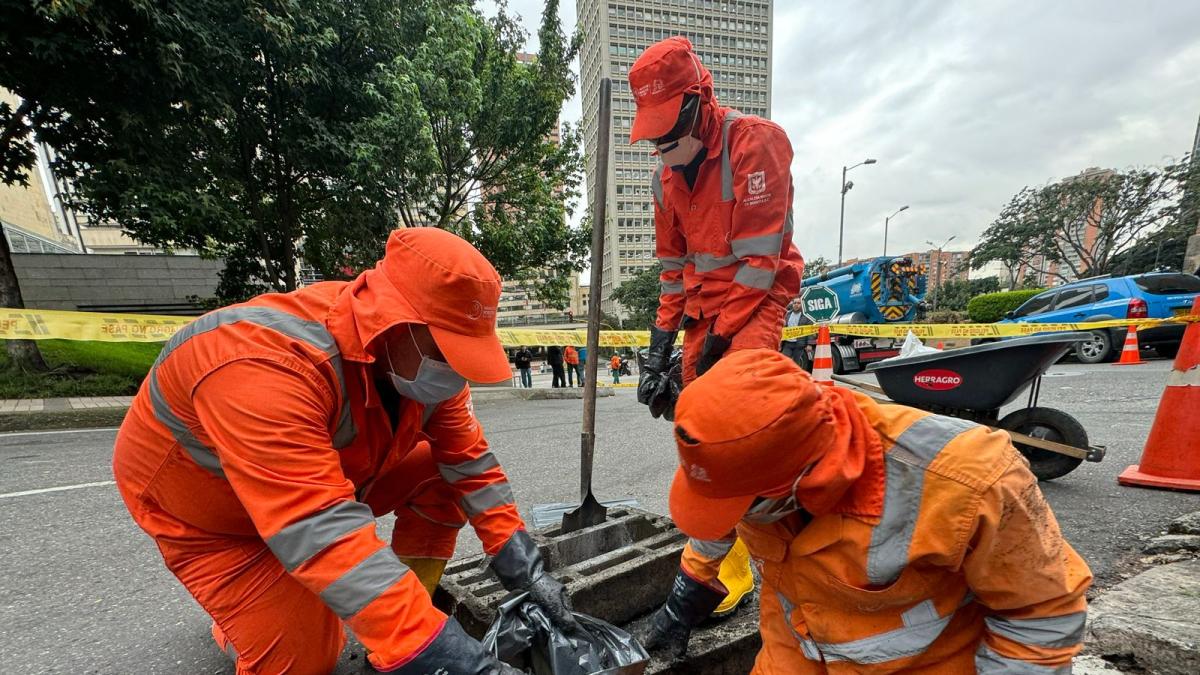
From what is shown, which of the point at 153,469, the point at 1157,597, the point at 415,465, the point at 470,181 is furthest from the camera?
the point at 470,181

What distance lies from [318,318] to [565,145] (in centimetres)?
867

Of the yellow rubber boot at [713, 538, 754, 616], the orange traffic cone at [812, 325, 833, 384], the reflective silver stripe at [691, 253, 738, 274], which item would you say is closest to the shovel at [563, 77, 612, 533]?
the reflective silver stripe at [691, 253, 738, 274]

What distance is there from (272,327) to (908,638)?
162 centimetres

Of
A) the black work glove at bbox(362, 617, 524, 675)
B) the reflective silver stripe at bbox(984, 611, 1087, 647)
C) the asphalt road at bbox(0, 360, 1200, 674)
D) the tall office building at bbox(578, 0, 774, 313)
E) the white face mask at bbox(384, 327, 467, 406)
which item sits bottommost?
the asphalt road at bbox(0, 360, 1200, 674)

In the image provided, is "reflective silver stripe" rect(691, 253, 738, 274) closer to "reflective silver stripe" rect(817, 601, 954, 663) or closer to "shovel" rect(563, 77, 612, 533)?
"shovel" rect(563, 77, 612, 533)

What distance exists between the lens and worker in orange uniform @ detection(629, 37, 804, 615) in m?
1.83

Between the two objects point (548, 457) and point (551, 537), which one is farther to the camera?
point (548, 457)

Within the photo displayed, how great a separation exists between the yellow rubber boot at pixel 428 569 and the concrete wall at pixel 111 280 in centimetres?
1328

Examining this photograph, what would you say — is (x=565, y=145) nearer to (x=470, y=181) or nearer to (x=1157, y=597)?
(x=470, y=181)

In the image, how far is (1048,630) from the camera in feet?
3.13

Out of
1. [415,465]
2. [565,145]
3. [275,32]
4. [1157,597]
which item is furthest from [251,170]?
[1157,597]

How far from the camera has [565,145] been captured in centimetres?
929

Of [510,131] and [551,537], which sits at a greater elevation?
[510,131]

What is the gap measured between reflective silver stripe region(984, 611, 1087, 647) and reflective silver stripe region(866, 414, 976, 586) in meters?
0.23
